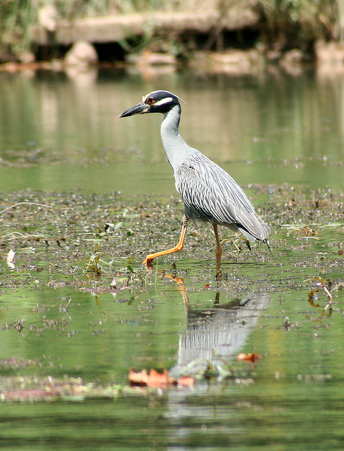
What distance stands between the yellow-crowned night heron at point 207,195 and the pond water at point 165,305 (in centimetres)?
28

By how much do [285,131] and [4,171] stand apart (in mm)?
5164

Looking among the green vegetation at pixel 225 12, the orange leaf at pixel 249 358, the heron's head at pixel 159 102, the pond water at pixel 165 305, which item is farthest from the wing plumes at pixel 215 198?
the green vegetation at pixel 225 12

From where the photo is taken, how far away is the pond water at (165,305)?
3.30m

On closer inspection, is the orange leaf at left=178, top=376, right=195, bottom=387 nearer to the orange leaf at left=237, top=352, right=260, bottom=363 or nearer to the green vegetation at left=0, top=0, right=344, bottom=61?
the orange leaf at left=237, top=352, right=260, bottom=363

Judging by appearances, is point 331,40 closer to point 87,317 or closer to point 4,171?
point 4,171

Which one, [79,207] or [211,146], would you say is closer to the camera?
[79,207]

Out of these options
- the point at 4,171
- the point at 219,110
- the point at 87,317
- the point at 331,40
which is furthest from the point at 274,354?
the point at 331,40

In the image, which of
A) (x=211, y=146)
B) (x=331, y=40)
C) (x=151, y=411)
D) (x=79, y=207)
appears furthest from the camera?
(x=331, y=40)

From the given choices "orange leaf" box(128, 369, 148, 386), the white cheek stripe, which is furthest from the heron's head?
"orange leaf" box(128, 369, 148, 386)

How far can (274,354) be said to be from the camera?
4.14 meters

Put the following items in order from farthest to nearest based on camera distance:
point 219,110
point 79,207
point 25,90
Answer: point 25,90, point 219,110, point 79,207

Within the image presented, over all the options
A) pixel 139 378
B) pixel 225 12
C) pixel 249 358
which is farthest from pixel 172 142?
pixel 225 12

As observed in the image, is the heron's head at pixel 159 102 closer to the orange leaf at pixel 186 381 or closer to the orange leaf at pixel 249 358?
the orange leaf at pixel 249 358

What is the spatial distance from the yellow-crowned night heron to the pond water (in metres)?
0.28
